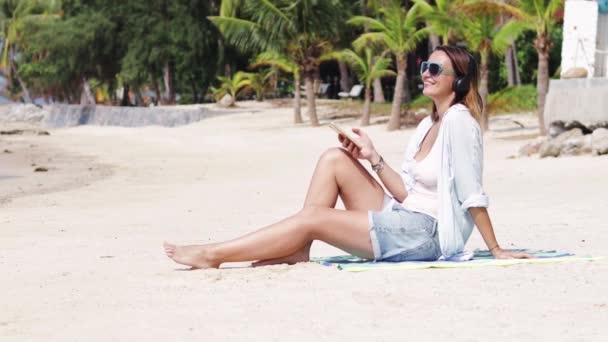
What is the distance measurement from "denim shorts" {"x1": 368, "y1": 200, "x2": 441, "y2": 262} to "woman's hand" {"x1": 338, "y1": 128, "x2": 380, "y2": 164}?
26 cm

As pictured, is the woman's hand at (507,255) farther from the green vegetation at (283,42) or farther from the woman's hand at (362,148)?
the green vegetation at (283,42)

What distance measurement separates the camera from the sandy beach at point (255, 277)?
171 inches

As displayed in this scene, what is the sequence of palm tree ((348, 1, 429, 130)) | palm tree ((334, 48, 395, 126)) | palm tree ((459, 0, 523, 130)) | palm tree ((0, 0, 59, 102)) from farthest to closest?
palm tree ((0, 0, 59, 102)) < palm tree ((334, 48, 395, 126)) < palm tree ((348, 1, 429, 130)) < palm tree ((459, 0, 523, 130))

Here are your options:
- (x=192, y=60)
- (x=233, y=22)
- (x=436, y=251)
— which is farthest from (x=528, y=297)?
(x=192, y=60)

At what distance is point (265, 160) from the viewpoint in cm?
1980

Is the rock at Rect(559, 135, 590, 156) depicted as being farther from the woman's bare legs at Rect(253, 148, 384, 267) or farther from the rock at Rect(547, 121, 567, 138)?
the woman's bare legs at Rect(253, 148, 384, 267)

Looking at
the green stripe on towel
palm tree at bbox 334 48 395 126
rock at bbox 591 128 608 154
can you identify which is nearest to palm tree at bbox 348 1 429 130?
palm tree at bbox 334 48 395 126

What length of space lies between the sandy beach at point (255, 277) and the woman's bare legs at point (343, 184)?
15.1 inches

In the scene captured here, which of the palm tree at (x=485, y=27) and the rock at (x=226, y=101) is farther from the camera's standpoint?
the rock at (x=226, y=101)

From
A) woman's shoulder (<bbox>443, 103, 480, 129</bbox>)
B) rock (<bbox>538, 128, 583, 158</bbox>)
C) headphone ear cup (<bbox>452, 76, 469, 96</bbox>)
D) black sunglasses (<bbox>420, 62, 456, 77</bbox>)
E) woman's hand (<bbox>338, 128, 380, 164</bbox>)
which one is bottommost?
rock (<bbox>538, 128, 583, 158</bbox>)

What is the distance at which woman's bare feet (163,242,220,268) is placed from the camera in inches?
217

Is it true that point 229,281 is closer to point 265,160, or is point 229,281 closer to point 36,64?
point 265,160

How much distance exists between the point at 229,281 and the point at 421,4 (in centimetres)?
1787

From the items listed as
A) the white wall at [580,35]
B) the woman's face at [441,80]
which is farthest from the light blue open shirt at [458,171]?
the white wall at [580,35]
